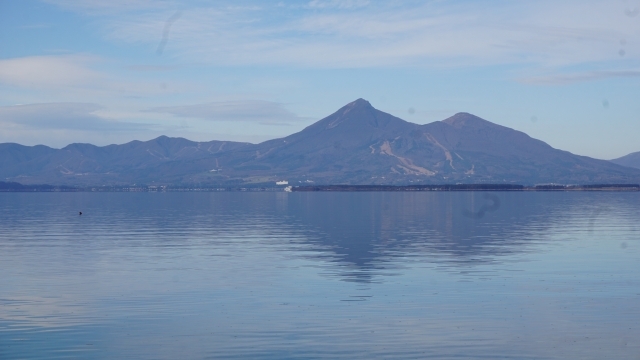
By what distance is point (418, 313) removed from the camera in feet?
109

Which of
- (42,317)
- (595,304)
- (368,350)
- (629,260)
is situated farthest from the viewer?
(629,260)

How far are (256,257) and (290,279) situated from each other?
1156 cm

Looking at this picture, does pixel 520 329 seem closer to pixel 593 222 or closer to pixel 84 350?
pixel 84 350

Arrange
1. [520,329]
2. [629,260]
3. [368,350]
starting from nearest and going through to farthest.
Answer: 1. [368,350]
2. [520,329]
3. [629,260]

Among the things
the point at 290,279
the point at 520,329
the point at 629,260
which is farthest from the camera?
the point at 629,260

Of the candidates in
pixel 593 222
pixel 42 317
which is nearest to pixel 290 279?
pixel 42 317

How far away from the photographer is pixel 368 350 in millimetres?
27141

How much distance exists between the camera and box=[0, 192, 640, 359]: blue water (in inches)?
1093

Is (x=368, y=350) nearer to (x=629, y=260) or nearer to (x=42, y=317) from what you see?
(x=42, y=317)

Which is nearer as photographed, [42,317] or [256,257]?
[42,317]

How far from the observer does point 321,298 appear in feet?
121

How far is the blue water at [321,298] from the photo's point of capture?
27.8 metres

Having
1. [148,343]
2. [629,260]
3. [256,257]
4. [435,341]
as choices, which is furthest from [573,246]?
[148,343]

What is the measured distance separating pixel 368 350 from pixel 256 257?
92.9 feet
